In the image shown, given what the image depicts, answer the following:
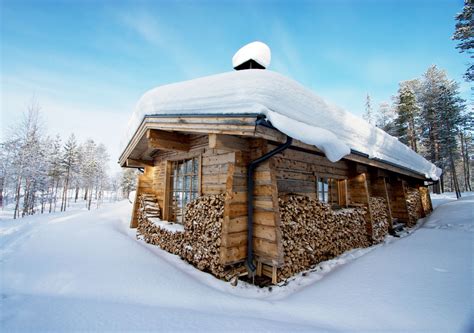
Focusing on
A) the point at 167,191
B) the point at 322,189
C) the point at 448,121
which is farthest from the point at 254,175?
the point at 448,121

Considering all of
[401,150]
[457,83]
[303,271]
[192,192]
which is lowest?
[303,271]

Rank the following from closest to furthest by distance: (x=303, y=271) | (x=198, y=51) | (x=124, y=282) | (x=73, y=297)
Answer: (x=73, y=297), (x=124, y=282), (x=303, y=271), (x=198, y=51)

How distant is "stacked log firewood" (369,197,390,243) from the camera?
251 inches

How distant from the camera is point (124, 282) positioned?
3229mm

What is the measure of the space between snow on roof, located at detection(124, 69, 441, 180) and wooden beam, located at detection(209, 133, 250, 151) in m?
0.46

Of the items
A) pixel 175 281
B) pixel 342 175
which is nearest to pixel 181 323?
pixel 175 281

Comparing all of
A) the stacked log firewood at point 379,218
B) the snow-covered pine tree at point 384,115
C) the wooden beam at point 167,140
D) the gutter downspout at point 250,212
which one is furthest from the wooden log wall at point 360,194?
the snow-covered pine tree at point 384,115

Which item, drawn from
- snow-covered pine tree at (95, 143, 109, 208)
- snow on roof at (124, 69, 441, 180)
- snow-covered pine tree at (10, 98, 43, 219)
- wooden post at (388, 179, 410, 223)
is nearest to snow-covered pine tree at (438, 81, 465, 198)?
wooden post at (388, 179, 410, 223)

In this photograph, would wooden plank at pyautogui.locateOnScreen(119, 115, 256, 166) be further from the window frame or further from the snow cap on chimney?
the window frame

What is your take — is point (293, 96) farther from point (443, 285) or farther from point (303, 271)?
point (443, 285)

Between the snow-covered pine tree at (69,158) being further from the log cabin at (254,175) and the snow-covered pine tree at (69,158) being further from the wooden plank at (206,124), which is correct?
the wooden plank at (206,124)

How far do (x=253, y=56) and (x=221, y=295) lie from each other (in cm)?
520

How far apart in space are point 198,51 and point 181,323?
30.2ft

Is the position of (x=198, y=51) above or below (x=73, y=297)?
above
